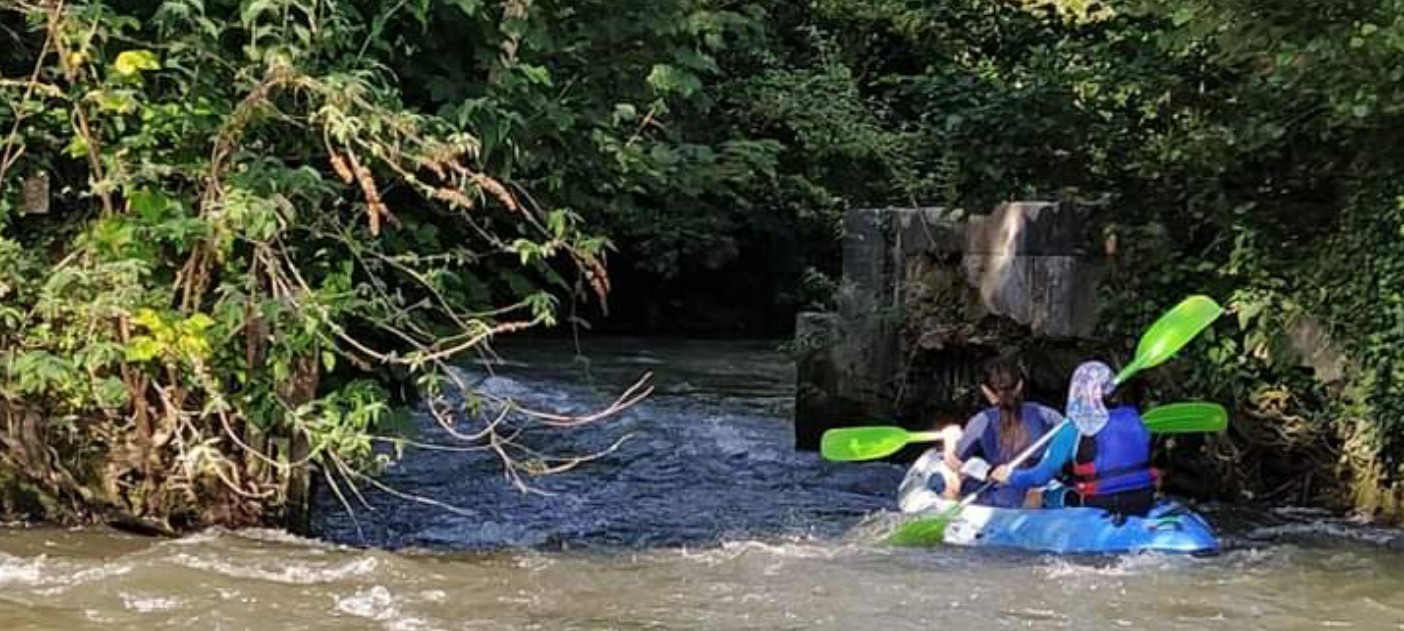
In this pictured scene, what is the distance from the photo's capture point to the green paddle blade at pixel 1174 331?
25.6 feet

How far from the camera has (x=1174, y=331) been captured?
784 cm

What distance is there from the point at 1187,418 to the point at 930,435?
48.1 inches

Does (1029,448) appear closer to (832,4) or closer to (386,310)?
(386,310)

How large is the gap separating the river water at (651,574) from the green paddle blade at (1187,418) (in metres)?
0.47

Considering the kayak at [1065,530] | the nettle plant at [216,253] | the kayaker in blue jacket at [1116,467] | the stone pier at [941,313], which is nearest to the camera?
the nettle plant at [216,253]

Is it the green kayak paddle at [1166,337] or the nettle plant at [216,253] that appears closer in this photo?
the nettle plant at [216,253]

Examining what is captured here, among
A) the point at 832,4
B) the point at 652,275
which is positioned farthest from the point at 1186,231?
the point at 652,275

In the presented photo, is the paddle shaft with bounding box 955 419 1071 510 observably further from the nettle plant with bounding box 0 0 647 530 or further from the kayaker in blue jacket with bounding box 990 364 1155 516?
the nettle plant with bounding box 0 0 647 530

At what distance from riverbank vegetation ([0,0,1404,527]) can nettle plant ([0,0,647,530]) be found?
0.01 m

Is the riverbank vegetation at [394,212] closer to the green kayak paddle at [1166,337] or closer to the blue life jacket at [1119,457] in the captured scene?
the green kayak paddle at [1166,337]

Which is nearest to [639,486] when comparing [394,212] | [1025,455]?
[1025,455]

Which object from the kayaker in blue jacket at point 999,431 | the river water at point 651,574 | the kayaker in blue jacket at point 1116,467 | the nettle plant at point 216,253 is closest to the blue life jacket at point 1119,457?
the kayaker in blue jacket at point 1116,467

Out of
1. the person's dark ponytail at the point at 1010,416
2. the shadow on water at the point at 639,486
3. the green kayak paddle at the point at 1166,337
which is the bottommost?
the shadow on water at the point at 639,486

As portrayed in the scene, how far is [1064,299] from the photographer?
916cm
